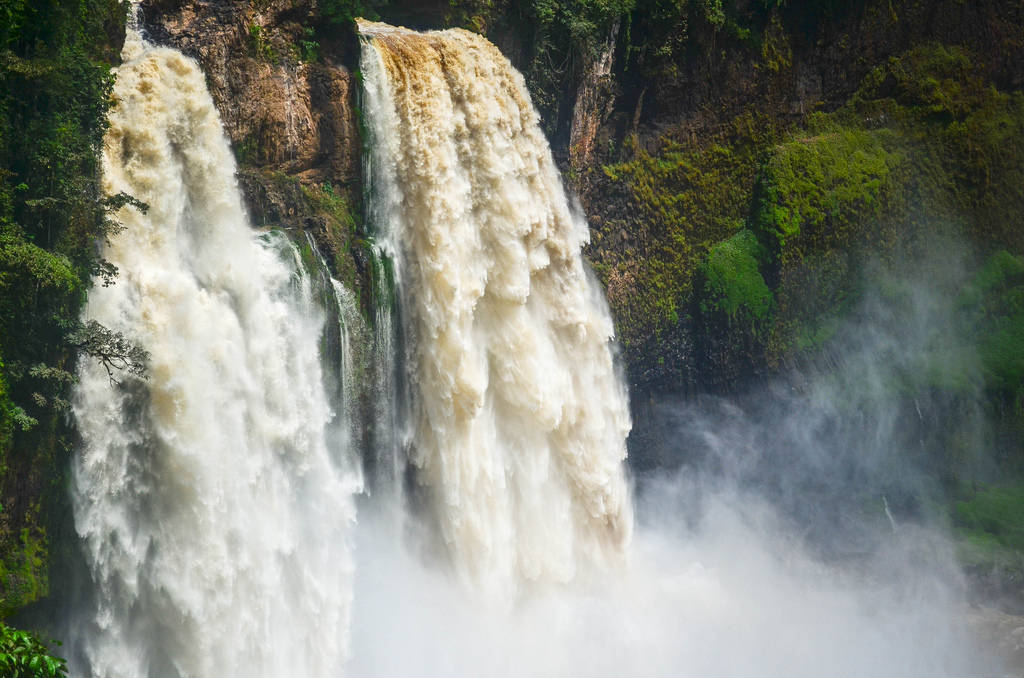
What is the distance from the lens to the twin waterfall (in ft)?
41.3

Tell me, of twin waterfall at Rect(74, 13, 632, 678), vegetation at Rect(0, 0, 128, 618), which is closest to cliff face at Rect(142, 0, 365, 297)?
twin waterfall at Rect(74, 13, 632, 678)

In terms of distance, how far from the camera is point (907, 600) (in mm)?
21141

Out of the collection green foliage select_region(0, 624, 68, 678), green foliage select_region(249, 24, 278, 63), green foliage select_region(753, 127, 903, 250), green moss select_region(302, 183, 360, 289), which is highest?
green foliage select_region(249, 24, 278, 63)

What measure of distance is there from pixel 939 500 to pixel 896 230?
6.28 m

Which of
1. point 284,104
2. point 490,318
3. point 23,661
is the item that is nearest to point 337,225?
point 284,104

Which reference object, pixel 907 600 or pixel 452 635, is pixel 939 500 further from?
pixel 452 635

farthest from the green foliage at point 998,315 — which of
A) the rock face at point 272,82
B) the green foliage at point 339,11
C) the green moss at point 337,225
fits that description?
the green foliage at point 339,11

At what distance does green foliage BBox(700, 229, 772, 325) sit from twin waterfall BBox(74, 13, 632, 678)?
2730mm

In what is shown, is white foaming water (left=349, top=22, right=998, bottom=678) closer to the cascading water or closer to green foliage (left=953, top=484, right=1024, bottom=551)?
the cascading water

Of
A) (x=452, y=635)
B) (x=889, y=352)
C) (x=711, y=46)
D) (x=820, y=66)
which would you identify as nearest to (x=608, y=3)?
(x=711, y=46)

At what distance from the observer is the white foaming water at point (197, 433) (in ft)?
40.5

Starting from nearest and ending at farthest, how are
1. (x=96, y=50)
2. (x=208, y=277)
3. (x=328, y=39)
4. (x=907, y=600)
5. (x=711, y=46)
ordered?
(x=96, y=50) → (x=208, y=277) → (x=328, y=39) → (x=907, y=600) → (x=711, y=46)

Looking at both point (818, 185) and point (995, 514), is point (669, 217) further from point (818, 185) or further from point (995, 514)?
point (995, 514)

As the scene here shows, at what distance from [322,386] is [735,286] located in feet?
35.9
